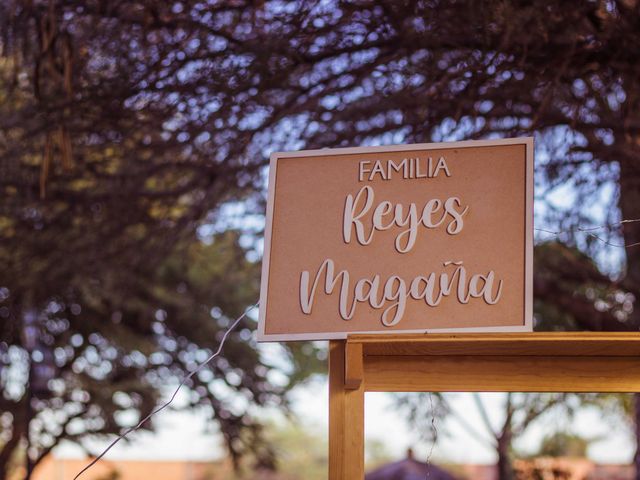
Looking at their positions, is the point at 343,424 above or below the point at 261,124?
below

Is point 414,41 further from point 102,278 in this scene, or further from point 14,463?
point 14,463

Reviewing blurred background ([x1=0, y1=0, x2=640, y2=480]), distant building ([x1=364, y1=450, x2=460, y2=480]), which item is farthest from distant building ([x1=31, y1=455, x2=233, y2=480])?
distant building ([x1=364, y1=450, x2=460, y2=480])

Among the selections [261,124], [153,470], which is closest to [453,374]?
[261,124]

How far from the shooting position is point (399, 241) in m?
1.92

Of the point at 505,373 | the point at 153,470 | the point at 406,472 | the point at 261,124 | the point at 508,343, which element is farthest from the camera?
the point at 153,470

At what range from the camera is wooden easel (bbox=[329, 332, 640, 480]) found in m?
1.80

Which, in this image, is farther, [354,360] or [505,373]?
[505,373]

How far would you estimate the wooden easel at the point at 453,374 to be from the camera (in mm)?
1800

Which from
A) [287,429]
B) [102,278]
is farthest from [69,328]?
[287,429]

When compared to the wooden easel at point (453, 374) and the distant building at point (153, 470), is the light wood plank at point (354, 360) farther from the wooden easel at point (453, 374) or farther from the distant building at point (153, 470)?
the distant building at point (153, 470)

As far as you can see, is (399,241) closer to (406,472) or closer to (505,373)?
(505,373)

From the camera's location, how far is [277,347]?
8.80 m

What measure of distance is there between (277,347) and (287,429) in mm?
Result: 26831

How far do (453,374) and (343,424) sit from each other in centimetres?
27
